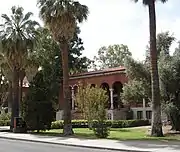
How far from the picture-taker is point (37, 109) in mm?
30500

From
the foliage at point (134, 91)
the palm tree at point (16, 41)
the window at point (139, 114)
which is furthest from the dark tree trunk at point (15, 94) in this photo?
the window at point (139, 114)

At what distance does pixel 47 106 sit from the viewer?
30.9 m

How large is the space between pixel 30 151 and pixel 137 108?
33836 millimetres

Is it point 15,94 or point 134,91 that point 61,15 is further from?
point 134,91

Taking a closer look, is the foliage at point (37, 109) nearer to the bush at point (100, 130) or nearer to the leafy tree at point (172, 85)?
the bush at point (100, 130)

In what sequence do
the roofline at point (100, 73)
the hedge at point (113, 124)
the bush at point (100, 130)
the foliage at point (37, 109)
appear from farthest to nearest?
the roofline at point (100, 73)
the hedge at point (113, 124)
the foliage at point (37, 109)
the bush at point (100, 130)

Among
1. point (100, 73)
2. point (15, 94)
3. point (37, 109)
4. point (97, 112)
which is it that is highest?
point (100, 73)

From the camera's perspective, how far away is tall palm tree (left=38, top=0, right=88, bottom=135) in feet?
91.9

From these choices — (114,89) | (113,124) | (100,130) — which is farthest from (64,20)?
(114,89)

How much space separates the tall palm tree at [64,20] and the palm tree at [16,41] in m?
5.37

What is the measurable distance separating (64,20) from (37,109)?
7659 mm

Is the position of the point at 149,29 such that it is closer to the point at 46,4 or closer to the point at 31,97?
the point at 46,4

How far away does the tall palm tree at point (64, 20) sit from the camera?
2802 cm

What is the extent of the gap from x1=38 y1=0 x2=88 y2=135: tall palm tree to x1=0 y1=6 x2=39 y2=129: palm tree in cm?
537
